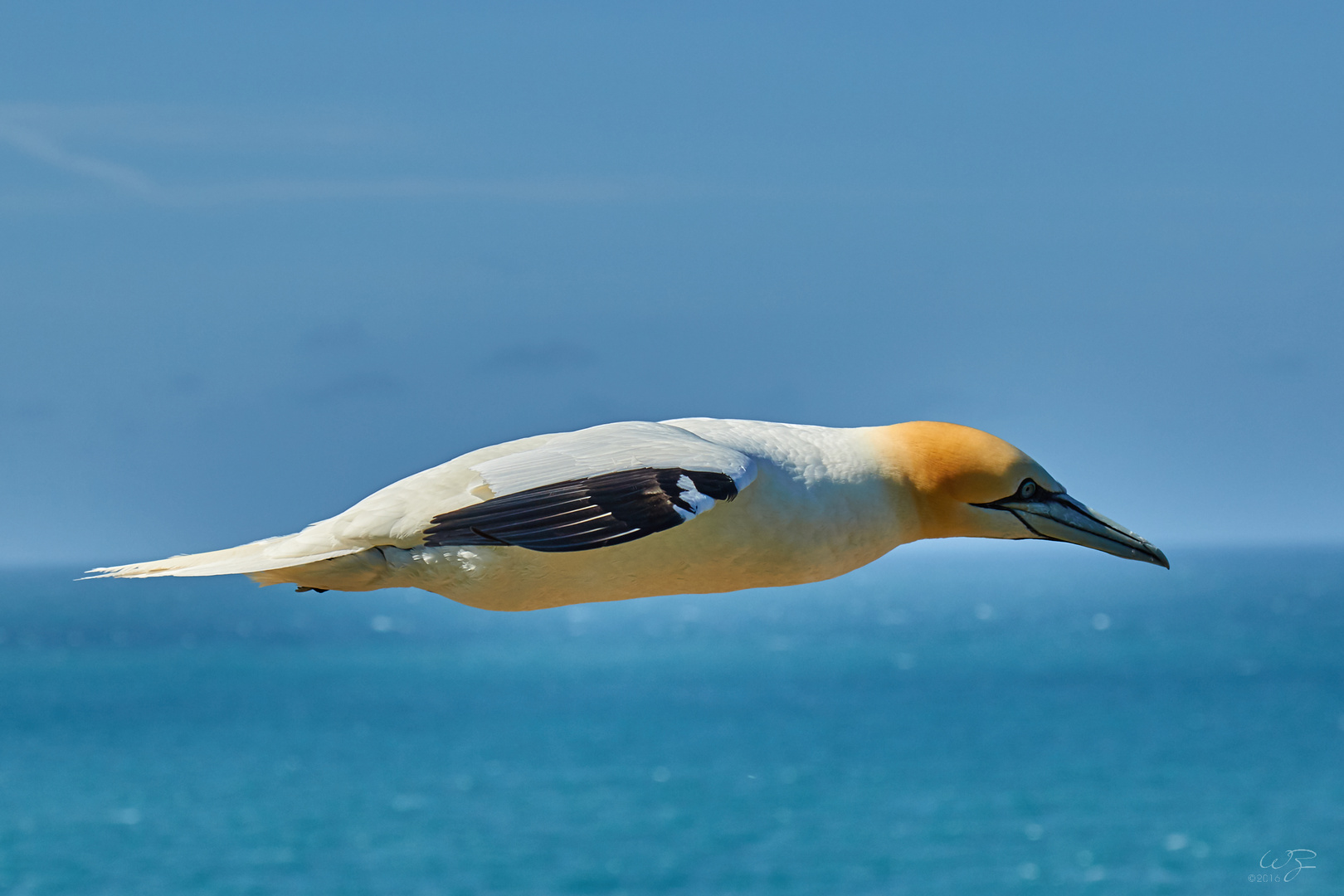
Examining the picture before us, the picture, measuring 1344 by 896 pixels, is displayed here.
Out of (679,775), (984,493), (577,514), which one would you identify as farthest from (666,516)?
(679,775)

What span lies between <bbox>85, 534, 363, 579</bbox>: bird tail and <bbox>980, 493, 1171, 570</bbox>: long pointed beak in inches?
129

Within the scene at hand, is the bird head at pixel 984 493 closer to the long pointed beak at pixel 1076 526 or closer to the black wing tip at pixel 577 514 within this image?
the long pointed beak at pixel 1076 526

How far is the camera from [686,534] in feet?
20.8

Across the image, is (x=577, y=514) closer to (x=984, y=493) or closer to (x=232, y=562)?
(x=232, y=562)

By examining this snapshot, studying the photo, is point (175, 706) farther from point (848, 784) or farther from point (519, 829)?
point (848, 784)

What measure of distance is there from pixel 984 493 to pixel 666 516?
2.02m

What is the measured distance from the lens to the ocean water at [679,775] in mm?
71562

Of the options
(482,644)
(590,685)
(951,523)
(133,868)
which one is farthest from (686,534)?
(482,644)

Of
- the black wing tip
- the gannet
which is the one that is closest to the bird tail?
the gannet

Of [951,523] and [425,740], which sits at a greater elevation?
[951,523]

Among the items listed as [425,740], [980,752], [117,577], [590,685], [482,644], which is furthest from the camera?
[482,644]

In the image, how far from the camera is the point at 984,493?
698 centimetres

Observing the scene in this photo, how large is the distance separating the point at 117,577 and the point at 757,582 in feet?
9.35

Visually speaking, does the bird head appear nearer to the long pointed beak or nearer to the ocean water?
the long pointed beak
